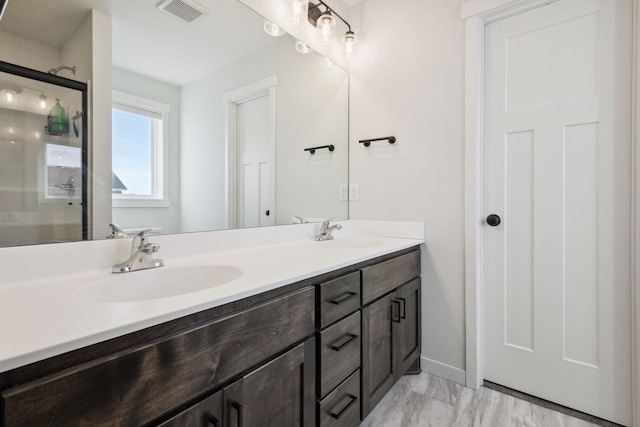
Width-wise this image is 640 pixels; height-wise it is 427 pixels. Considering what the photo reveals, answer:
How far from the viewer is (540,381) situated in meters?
1.54

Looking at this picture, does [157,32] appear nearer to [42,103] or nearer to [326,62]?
[42,103]

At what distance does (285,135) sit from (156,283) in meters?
1.06

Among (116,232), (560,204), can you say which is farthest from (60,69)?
(560,204)

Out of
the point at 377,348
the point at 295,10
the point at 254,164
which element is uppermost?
the point at 295,10

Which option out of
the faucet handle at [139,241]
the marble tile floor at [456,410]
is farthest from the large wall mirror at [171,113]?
the marble tile floor at [456,410]

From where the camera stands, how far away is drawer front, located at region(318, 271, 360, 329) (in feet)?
3.36

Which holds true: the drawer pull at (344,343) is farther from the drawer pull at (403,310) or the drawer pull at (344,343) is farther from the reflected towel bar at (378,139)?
the reflected towel bar at (378,139)

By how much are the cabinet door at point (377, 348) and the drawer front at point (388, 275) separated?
0.04 metres

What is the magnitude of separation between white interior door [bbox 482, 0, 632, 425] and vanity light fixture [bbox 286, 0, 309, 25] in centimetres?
100

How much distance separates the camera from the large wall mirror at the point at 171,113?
2.97ft

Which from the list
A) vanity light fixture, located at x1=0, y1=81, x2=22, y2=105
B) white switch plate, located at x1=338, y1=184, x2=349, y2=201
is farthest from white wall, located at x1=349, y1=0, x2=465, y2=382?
vanity light fixture, located at x1=0, y1=81, x2=22, y2=105

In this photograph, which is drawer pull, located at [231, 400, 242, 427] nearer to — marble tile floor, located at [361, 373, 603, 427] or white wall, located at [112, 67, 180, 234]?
white wall, located at [112, 67, 180, 234]

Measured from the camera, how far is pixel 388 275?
56.1 inches

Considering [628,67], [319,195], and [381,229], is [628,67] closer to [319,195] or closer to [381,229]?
[381,229]
